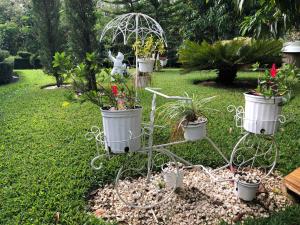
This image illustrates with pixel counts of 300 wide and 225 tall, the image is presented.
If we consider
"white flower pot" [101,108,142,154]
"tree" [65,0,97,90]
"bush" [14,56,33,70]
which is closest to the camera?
"white flower pot" [101,108,142,154]

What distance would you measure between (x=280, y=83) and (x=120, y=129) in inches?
43.3

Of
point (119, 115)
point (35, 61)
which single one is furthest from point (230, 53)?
point (35, 61)

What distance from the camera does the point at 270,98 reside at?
2.05 meters

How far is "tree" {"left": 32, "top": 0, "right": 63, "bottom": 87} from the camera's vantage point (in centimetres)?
861

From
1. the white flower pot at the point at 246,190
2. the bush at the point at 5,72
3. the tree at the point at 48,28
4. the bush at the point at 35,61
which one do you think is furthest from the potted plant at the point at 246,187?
the bush at the point at 35,61

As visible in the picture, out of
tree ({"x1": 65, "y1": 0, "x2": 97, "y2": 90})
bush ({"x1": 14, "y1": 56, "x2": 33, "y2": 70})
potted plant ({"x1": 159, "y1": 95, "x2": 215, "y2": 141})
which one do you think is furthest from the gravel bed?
bush ({"x1": 14, "y1": 56, "x2": 33, "y2": 70})

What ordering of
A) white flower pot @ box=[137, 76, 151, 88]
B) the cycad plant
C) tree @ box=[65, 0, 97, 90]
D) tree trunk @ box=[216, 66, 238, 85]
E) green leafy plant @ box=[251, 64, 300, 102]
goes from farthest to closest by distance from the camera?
tree trunk @ box=[216, 66, 238, 85]
tree @ box=[65, 0, 97, 90]
the cycad plant
white flower pot @ box=[137, 76, 151, 88]
green leafy plant @ box=[251, 64, 300, 102]

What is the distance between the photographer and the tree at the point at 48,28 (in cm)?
861

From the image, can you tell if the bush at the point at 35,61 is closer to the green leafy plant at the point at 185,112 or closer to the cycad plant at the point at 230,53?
the cycad plant at the point at 230,53

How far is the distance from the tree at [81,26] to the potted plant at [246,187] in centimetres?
571

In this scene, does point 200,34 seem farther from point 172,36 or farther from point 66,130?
point 66,130

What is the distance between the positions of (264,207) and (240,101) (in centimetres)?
378

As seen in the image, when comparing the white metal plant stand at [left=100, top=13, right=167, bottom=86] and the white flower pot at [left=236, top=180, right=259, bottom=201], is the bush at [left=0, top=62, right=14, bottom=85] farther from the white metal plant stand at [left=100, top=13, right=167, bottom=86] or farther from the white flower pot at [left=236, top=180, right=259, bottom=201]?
the white flower pot at [left=236, top=180, right=259, bottom=201]

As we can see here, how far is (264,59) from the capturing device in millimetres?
7453
